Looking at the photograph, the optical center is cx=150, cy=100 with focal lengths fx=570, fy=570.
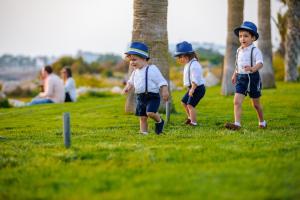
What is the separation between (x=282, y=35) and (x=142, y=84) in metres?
25.1

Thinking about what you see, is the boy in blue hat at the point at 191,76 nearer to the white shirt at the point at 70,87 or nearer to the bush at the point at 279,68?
the white shirt at the point at 70,87

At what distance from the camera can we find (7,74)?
2453 inches

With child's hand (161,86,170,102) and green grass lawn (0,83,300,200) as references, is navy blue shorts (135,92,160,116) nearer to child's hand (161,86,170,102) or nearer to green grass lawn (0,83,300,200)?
child's hand (161,86,170,102)

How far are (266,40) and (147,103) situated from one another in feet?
47.7

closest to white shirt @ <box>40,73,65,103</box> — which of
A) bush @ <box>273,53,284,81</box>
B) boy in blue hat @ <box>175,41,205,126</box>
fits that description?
boy in blue hat @ <box>175,41,205,126</box>

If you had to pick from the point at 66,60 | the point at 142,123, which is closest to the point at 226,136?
the point at 142,123

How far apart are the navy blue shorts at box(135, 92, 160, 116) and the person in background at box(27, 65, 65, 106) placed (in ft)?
30.0

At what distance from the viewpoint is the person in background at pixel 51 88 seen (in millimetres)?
18297

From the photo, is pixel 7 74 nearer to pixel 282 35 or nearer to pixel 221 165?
pixel 282 35

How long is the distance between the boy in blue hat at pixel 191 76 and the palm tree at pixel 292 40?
54.9 feet

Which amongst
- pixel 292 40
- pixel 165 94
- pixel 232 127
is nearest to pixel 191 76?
pixel 232 127

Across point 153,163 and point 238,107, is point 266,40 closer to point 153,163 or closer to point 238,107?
point 238,107

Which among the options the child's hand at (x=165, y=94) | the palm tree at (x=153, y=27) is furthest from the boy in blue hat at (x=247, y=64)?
the palm tree at (x=153, y=27)

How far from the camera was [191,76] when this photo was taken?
10.8 meters
